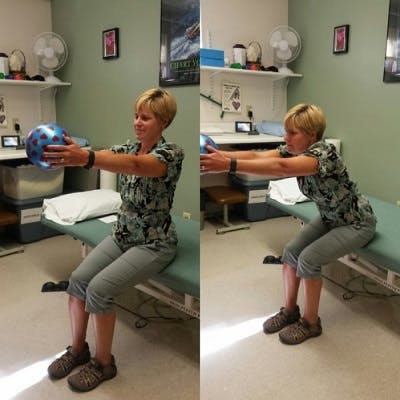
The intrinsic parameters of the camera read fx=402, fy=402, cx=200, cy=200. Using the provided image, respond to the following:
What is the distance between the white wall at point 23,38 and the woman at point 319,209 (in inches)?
26.0

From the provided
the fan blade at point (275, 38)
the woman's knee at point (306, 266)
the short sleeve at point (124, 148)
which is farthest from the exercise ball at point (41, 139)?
the woman's knee at point (306, 266)

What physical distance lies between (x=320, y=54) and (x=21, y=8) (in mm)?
944

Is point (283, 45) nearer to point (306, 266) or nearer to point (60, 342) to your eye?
point (306, 266)

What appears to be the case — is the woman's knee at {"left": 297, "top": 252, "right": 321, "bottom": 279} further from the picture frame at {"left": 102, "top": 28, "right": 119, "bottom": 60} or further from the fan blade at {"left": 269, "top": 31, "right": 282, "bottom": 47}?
the picture frame at {"left": 102, "top": 28, "right": 119, "bottom": 60}

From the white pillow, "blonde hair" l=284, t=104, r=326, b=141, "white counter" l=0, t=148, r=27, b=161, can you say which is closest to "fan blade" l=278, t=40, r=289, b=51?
"blonde hair" l=284, t=104, r=326, b=141

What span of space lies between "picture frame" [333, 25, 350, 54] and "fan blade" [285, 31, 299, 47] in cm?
28

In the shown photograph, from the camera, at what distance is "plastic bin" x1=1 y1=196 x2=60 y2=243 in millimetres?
1244

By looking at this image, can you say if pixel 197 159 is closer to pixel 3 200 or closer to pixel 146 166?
pixel 146 166

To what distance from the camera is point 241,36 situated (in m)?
0.96

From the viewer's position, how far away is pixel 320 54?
1373mm

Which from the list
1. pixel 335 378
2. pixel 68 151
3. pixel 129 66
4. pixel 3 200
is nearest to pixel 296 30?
pixel 129 66

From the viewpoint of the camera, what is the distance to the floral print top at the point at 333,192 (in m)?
1.33

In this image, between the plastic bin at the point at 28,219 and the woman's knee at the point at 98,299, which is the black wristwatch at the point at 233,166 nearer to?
the woman's knee at the point at 98,299

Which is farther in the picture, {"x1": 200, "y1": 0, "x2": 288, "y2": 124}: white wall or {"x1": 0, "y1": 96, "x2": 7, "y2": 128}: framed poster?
{"x1": 0, "y1": 96, "x2": 7, "y2": 128}: framed poster
